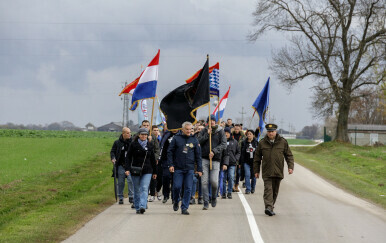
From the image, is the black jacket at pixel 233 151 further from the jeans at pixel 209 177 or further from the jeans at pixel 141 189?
the jeans at pixel 141 189

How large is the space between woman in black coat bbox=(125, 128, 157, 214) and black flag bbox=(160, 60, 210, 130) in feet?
6.18

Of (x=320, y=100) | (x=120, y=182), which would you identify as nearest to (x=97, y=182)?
(x=120, y=182)

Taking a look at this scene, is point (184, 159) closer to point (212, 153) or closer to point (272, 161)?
point (212, 153)

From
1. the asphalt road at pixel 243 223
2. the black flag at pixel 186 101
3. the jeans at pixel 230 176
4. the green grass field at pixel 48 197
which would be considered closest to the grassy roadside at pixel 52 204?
the green grass field at pixel 48 197

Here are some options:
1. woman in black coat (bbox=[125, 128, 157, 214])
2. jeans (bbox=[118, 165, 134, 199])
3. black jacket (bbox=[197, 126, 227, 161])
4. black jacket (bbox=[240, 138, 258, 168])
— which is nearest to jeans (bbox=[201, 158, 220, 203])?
black jacket (bbox=[197, 126, 227, 161])

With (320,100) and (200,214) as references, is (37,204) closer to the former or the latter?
(200,214)

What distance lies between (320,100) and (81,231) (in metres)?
43.2

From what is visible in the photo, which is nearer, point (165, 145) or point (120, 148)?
point (120, 148)

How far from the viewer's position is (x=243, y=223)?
1152cm

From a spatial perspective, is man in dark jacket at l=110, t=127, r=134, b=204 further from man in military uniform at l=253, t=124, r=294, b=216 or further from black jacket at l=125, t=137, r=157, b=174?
man in military uniform at l=253, t=124, r=294, b=216

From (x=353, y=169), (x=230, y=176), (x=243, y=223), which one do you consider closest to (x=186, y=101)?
(x=230, y=176)

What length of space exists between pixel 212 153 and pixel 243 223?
280 centimetres

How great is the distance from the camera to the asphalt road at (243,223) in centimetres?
1003

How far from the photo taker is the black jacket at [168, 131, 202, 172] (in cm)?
1300
